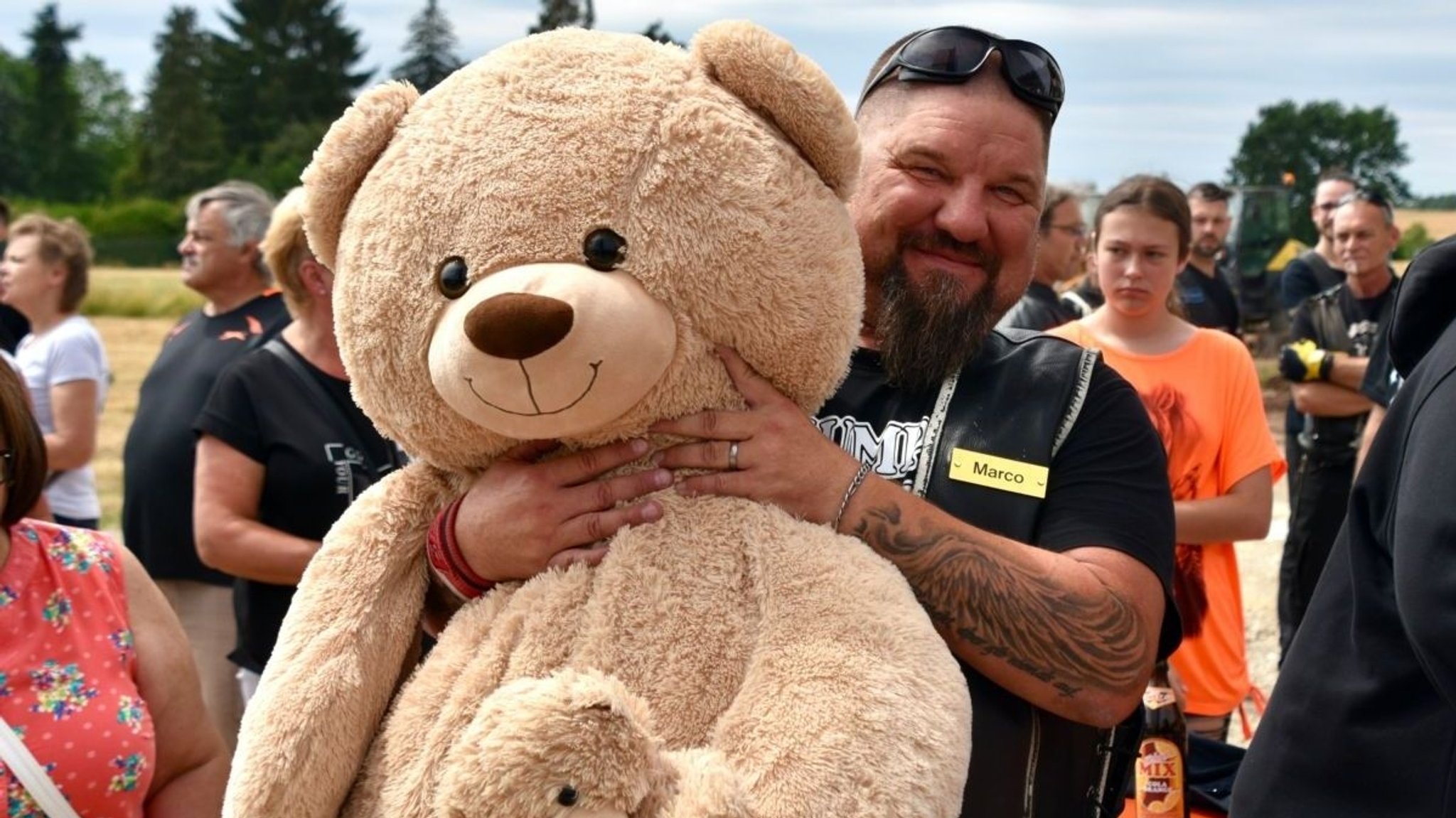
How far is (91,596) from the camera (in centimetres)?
243

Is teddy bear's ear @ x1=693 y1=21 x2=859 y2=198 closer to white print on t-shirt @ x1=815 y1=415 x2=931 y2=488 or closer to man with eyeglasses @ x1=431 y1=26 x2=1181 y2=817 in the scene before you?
man with eyeglasses @ x1=431 y1=26 x2=1181 y2=817

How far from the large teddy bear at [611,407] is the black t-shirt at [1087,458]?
326mm

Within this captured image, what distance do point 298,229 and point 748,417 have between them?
249cm

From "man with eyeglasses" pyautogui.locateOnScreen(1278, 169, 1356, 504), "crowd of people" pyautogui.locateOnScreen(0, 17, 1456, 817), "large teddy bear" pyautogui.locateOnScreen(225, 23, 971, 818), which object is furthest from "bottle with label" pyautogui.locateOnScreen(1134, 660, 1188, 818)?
"man with eyeglasses" pyautogui.locateOnScreen(1278, 169, 1356, 504)

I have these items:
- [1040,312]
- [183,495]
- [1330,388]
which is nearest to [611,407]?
[183,495]

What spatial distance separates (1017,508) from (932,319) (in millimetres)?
312

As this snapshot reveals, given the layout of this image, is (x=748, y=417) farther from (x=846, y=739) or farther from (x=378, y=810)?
(x=378, y=810)

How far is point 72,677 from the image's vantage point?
2.33m

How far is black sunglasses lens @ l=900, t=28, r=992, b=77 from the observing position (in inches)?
84.5

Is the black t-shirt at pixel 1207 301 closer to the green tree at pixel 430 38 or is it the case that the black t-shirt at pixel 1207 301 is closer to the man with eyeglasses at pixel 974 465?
the man with eyeglasses at pixel 974 465

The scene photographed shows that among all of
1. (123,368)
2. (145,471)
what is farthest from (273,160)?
(145,471)

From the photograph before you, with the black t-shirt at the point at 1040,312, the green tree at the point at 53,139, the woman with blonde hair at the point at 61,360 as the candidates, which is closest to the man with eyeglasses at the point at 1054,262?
the black t-shirt at the point at 1040,312

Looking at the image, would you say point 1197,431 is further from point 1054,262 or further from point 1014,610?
point 1014,610

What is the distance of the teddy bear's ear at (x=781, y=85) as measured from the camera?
5.31ft
